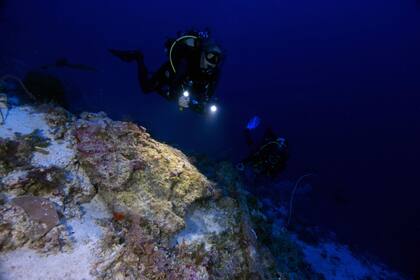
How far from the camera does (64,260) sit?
262cm

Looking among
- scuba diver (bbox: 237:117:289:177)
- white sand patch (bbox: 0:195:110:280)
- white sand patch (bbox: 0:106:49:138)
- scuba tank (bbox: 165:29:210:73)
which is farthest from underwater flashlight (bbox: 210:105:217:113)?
white sand patch (bbox: 0:195:110:280)

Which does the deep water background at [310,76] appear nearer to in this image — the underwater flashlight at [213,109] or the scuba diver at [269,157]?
the scuba diver at [269,157]

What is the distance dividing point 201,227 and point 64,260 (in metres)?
1.41

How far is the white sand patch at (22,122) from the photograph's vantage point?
3.71m

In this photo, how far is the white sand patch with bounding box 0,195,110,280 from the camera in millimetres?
2414

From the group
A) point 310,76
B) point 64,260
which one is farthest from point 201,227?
point 310,76

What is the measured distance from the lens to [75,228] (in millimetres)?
2902

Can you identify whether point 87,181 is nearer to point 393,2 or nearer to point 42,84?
point 42,84

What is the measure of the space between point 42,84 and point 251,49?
405 ft

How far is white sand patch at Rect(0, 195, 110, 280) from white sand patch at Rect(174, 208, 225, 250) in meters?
0.81

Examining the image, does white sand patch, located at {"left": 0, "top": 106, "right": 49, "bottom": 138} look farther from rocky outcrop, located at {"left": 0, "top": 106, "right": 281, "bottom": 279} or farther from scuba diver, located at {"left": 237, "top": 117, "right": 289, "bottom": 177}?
scuba diver, located at {"left": 237, "top": 117, "right": 289, "bottom": 177}

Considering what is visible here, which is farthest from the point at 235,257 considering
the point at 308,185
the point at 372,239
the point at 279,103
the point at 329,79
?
the point at 329,79

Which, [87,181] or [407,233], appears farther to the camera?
[407,233]

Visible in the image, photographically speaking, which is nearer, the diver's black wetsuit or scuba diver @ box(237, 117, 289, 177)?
the diver's black wetsuit
